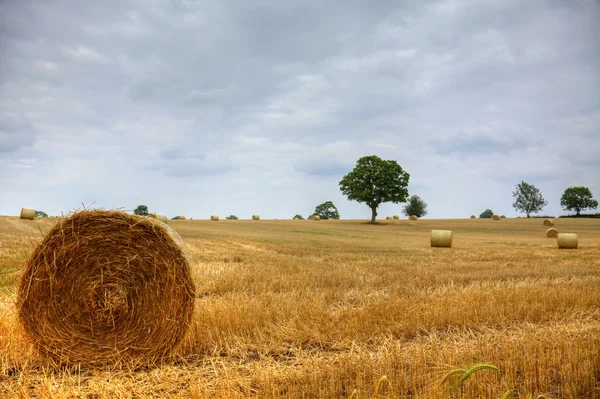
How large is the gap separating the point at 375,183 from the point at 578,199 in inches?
2378

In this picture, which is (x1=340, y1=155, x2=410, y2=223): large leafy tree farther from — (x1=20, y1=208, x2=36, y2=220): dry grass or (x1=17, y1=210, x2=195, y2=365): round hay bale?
(x1=17, y1=210, x2=195, y2=365): round hay bale

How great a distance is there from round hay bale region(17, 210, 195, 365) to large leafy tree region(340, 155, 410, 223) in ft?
178

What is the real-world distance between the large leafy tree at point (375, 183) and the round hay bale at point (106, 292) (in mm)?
54114

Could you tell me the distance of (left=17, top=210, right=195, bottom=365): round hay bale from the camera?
604 centimetres

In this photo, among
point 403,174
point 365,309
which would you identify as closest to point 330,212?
point 403,174

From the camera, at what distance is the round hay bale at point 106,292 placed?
6043 mm

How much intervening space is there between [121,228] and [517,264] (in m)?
13.7

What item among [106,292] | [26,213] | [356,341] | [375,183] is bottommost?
[356,341]

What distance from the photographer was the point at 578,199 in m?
97.1

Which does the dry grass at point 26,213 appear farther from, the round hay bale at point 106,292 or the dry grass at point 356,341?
the round hay bale at point 106,292

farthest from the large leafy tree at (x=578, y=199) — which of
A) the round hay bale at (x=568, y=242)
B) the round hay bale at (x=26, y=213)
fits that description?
the round hay bale at (x=26, y=213)

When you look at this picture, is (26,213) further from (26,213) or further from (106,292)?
(106,292)

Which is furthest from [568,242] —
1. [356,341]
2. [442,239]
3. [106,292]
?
[106,292]

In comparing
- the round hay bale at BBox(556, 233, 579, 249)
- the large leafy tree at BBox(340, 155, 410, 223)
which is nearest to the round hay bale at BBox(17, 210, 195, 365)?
the round hay bale at BBox(556, 233, 579, 249)
